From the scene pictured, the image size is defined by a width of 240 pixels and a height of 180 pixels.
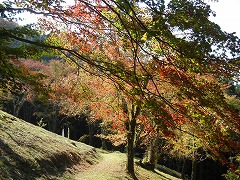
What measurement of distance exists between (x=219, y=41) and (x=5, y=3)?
5.02 metres

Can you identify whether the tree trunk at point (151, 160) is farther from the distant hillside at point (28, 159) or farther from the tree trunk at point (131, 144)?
the distant hillside at point (28, 159)

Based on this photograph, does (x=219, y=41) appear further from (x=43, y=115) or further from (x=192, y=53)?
(x=43, y=115)

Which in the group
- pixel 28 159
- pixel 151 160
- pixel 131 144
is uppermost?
pixel 131 144

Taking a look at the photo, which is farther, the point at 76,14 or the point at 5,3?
the point at 76,14

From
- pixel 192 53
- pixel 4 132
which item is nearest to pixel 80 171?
pixel 4 132

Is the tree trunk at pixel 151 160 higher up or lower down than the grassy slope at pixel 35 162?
lower down

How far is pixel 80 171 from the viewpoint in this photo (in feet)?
36.2

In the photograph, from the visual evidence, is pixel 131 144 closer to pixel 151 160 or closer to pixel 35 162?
pixel 151 160

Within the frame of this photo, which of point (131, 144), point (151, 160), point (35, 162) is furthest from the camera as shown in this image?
point (151, 160)

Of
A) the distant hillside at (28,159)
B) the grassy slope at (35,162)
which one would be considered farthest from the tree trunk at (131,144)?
the distant hillside at (28,159)

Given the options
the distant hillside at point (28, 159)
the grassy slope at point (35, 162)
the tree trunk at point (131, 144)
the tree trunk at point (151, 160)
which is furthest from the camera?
the tree trunk at point (151, 160)

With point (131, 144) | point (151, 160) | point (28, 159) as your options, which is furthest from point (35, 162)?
point (151, 160)

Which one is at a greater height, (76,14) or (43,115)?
(76,14)

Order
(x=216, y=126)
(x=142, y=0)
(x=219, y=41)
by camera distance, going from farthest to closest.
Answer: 1. (x=216, y=126)
2. (x=219, y=41)
3. (x=142, y=0)
